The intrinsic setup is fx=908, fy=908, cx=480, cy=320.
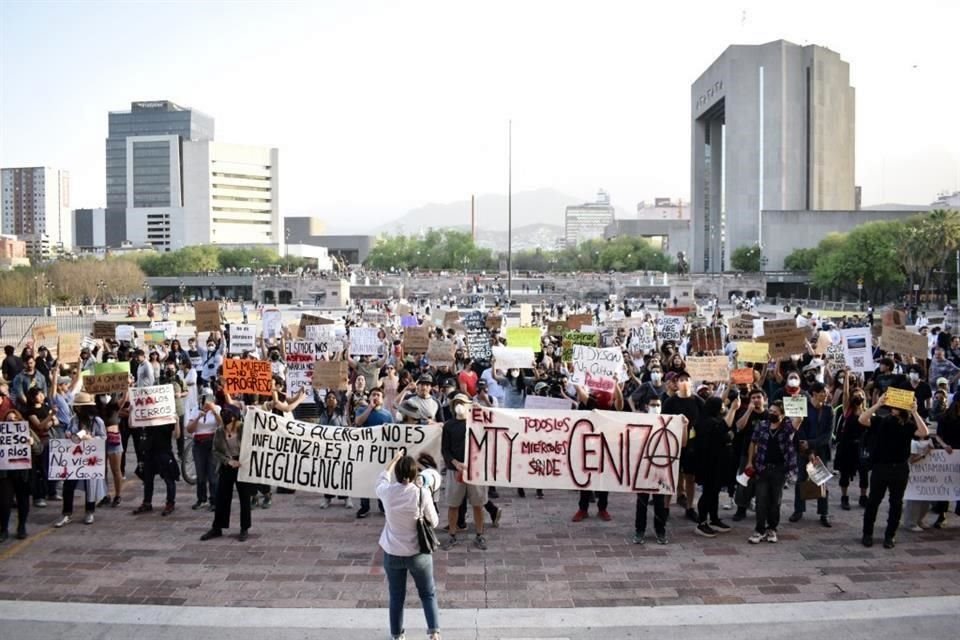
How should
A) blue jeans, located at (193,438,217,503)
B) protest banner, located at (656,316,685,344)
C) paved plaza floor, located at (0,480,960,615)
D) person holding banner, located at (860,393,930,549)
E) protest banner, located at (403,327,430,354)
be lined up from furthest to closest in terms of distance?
protest banner, located at (656,316,685,344) → protest banner, located at (403,327,430,354) → blue jeans, located at (193,438,217,503) → person holding banner, located at (860,393,930,549) → paved plaza floor, located at (0,480,960,615)

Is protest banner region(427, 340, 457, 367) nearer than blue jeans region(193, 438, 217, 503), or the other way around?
blue jeans region(193, 438, 217, 503)

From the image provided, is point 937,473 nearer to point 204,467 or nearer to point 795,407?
point 795,407

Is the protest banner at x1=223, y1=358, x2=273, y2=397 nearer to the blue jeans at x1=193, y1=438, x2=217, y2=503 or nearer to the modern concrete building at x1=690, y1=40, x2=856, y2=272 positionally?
the blue jeans at x1=193, y1=438, x2=217, y2=503

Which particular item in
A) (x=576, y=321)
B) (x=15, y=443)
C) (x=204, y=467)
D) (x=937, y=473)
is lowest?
(x=204, y=467)

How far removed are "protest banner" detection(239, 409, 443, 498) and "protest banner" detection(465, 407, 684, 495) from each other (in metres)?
0.56

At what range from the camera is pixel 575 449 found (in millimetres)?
9867

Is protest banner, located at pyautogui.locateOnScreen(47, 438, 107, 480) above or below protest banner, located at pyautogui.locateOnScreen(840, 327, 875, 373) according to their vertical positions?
below

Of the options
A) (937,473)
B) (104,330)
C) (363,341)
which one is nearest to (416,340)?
(363,341)

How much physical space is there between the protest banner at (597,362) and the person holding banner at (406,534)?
7.12m

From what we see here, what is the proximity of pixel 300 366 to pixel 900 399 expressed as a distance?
10.1 m

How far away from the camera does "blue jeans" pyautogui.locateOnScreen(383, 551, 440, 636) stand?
6734 mm

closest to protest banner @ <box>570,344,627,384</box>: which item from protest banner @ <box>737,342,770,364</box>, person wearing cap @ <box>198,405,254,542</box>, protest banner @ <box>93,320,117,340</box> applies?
protest banner @ <box>737,342,770,364</box>

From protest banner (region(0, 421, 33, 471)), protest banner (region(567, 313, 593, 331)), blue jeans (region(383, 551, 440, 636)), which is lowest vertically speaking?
blue jeans (region(383, 551, 440, 636))

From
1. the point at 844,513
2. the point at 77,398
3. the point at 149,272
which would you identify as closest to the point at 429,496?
the point at 844,513
